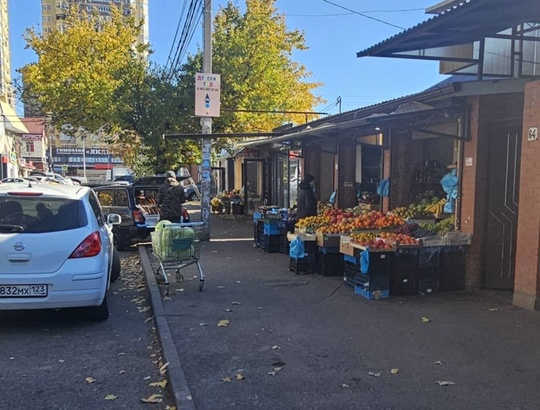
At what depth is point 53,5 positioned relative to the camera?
91000mm

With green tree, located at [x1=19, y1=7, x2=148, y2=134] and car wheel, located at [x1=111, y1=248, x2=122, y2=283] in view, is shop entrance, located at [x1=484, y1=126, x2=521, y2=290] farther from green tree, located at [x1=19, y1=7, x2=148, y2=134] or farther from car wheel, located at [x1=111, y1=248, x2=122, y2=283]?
green tree, located at [x1=19, y1=7, x2=148, y2=134]

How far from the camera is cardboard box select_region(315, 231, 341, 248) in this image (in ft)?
27.7

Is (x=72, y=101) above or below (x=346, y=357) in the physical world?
above

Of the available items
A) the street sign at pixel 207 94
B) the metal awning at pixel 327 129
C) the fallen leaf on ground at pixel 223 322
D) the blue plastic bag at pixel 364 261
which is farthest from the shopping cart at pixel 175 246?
the street sign at pixel 207 94

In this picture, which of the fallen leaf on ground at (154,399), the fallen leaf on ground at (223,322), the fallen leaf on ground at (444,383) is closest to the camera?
the fallen leaf on ground at (154,399)

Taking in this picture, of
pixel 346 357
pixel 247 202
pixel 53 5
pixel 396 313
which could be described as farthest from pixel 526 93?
pixel 53 5

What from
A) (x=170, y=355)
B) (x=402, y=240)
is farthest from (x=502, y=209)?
(x=170, y=355)

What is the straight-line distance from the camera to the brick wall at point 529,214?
5953 millimetres

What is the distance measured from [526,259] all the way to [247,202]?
1549cm

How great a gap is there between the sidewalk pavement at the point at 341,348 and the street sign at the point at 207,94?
5792mm

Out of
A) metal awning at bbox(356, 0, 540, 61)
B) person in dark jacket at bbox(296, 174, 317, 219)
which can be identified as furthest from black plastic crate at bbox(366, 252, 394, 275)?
person in dark jacket at bbox(296, 174, 317, 219)

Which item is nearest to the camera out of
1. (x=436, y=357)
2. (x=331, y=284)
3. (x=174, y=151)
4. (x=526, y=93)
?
(x=436, y=357)

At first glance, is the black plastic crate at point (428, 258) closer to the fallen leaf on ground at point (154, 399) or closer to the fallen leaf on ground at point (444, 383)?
the fallen leaf on ground at point (444, 383)

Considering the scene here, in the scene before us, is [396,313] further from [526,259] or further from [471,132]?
[471,132]
